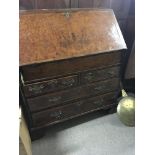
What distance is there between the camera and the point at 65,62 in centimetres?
150

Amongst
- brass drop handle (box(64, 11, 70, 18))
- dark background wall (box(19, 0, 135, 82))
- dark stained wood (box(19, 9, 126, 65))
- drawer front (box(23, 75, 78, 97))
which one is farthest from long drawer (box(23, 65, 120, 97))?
dark background wall (box(19, 0, 135, 82))

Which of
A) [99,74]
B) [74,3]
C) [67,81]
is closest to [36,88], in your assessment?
[67,81]

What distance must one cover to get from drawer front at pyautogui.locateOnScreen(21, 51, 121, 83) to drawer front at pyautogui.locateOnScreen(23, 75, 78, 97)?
5 cm

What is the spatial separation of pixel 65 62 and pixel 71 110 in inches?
20.9

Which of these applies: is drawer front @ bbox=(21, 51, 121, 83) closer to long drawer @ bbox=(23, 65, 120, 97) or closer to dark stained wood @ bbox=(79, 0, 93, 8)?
long drawer @ bbox=(23, 65, 120, 97)

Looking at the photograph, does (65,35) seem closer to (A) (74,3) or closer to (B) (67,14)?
(B) (67,14)

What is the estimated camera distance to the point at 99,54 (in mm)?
1631

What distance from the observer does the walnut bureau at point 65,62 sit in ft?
4.68

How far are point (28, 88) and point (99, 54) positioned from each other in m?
0.69

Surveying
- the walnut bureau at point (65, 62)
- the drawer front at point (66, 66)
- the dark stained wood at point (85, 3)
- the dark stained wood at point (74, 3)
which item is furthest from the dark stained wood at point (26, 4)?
the drawer front at point (66, 66)

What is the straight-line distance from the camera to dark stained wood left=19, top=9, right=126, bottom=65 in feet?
4.62
